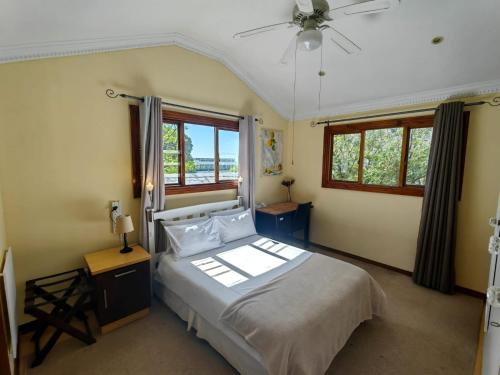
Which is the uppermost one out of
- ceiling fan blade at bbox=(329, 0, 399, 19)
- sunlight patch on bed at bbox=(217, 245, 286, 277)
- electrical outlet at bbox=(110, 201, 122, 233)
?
ceiling fan blade at bbox=(329, 0, 399, 19)

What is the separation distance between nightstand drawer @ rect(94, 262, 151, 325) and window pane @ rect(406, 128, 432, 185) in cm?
343

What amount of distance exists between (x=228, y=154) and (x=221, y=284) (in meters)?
2.04

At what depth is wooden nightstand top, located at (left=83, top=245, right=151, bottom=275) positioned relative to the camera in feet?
6.73

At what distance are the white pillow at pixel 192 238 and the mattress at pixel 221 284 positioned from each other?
0.23ft

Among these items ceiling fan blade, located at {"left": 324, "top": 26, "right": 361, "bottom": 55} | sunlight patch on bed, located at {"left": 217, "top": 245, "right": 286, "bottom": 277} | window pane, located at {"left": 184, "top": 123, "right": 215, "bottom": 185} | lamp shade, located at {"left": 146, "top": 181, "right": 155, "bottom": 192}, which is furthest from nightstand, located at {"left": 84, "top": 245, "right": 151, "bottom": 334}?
ceiling fan blade, located at {"left": 324, "top": 26, "right": 361, "bottom": 55}

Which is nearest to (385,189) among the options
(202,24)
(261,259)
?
(261,259)

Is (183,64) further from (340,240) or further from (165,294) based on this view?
(340,240)

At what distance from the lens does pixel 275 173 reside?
4.25 metres

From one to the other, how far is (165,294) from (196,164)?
160 centimetres

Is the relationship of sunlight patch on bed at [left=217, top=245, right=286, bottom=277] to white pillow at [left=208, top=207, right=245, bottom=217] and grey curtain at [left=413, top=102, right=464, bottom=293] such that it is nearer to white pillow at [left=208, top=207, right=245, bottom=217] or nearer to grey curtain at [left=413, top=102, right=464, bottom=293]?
white pillow at [left=208, top=207, right=245, bottom=217]

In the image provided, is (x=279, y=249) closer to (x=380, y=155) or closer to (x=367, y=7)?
(x=380, y=155)

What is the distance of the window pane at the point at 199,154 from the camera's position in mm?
3062

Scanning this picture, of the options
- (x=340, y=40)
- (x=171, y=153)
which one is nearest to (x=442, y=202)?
(x=340, y=40)

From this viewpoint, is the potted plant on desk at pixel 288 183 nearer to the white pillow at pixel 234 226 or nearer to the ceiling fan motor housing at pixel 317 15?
the white pillow at pixel 234 226
